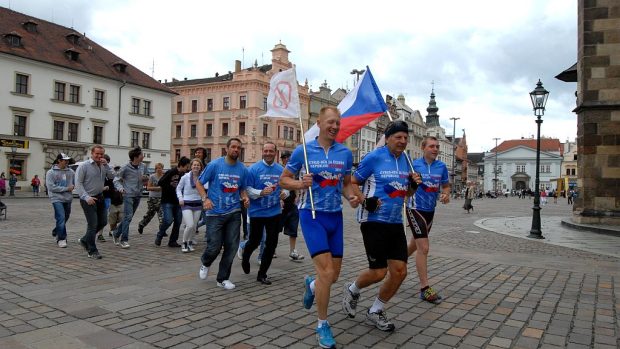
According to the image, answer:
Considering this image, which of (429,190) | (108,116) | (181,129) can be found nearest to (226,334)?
(429,190)

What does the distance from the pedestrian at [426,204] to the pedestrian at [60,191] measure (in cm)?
701

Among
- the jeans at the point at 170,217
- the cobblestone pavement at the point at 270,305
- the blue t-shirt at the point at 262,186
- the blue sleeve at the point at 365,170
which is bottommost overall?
the cobblestone pavement at the point at 270,305

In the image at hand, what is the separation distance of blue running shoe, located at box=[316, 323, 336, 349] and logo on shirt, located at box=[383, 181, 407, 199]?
1.44 metres

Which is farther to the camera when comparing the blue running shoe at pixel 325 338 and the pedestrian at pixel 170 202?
the pedestrian at pixel 170 202

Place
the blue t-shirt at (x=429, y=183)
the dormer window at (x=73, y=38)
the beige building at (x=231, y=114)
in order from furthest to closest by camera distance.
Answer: the beige building at (x=231, y=114) → the dormer window at (x=73, y=38) → the blue t-shirt at (x=429, y=183)

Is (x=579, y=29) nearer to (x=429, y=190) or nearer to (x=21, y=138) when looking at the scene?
(x=429, y=190)

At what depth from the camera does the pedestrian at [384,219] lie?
4.68 metres

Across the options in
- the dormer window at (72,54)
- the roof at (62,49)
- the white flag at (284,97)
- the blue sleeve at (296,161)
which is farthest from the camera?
the dormer window at (72,54)

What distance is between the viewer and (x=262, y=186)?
289 inches

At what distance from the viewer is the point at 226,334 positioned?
14.7 ft

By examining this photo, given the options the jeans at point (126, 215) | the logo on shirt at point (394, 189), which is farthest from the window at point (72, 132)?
the logo on shirt at point (394, 189)

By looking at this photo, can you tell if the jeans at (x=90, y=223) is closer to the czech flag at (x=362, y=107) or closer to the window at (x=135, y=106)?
the czech flag at (x=362, y=107)

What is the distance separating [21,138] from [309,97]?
137ft

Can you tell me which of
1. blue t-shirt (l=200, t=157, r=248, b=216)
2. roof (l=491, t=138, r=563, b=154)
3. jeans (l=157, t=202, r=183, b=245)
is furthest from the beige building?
roof (l=491, t=138, r=563, b=154)
